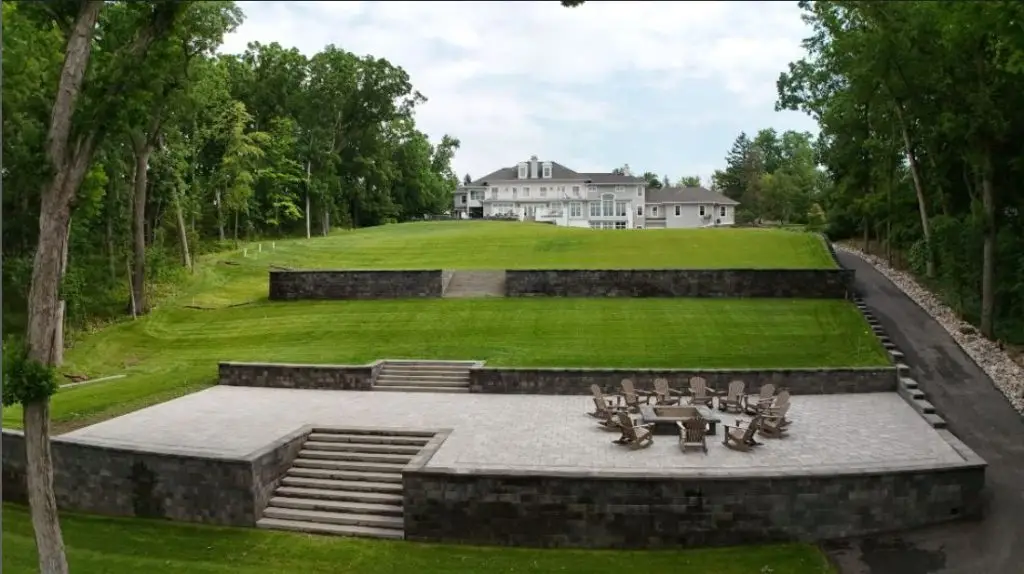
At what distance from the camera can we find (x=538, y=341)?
24.0 m

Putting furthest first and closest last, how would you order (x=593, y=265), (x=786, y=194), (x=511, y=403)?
(x=786, y=194), (x=593, y=265), (x=511, y=403)

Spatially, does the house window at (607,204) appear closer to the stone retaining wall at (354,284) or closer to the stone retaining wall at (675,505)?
the stone retaining wall at (354,284)

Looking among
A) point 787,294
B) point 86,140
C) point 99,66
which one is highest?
point 99,66

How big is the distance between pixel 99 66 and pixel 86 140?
1.61 meters

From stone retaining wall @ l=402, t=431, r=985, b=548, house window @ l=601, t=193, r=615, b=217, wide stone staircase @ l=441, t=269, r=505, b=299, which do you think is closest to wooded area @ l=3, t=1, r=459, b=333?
stone retaining wall @ l=402, t=431, r=985, b=548

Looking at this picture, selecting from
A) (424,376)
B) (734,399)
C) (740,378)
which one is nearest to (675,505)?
(734,399)

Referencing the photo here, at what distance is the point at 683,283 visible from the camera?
28.5 m

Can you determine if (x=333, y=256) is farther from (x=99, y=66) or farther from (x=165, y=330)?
(x=99, y=66)

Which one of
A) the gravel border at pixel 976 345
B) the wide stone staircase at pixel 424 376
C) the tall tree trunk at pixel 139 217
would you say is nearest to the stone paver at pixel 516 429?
the wide stone staircase at pixel 424 376

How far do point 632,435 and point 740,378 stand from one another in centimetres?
592

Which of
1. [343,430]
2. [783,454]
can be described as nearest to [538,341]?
[343,430]

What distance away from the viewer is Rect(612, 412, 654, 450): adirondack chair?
14.6 meters

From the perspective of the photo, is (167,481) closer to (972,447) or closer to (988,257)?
(972,447)

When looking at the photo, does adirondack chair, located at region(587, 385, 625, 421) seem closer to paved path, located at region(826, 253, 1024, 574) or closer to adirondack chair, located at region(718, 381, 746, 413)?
adirondack chair, located at region(718, 381, 746, 413)
